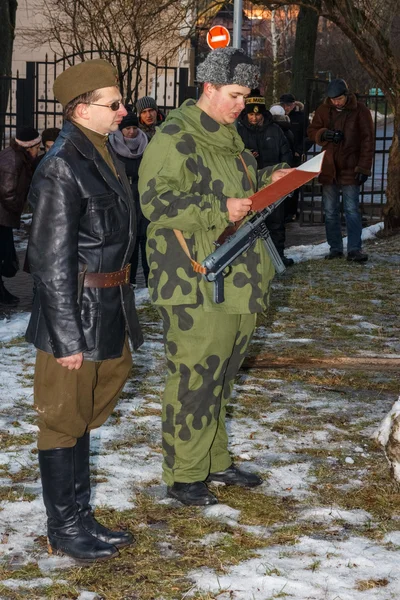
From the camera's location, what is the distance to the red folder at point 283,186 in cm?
420

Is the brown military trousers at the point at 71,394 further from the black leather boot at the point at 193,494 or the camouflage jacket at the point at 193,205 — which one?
the black leather boot at the point at 193,494

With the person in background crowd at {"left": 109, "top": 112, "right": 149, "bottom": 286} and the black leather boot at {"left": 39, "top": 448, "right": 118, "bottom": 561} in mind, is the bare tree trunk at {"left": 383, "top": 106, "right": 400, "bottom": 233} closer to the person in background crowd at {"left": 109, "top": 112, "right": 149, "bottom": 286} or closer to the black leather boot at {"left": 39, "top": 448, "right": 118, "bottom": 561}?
the person in background crowd at {"left": 109, "top": 112, "right": 149, "bottom": 286}

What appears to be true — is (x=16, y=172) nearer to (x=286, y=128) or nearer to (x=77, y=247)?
(x=286, y=128)

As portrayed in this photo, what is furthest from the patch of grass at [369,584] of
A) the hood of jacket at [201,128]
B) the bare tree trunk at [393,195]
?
the bare tree trunk at [393,195]

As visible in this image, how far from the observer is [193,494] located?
185 inches

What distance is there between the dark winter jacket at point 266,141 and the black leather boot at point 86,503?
23.9 ft

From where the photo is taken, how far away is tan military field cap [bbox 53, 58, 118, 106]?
3.84m

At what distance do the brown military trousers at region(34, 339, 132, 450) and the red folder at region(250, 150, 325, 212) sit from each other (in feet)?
2.62

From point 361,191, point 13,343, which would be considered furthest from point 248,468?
point 361,191

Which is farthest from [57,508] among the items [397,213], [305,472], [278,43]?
[278,43]

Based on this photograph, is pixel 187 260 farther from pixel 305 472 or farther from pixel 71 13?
pixel 71 13

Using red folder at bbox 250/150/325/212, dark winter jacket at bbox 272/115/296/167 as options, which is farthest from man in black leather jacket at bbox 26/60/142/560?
dark winter jacket at bbox 272/115/296/167

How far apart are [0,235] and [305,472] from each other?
5233mm

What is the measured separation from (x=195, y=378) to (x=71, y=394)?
842 mm
